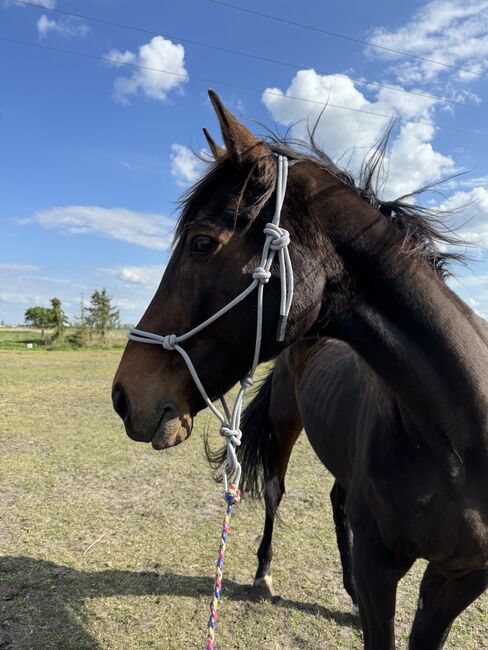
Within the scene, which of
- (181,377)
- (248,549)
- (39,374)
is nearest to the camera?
(181,377)

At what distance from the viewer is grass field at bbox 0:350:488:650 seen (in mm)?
2844

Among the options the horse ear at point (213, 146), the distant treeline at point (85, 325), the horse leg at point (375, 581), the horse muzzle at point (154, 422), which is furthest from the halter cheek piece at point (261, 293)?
the distant treeline at point (85, 325)

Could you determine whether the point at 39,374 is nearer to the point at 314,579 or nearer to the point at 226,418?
the point at 314,579

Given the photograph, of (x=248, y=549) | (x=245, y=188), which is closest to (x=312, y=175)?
(x=245, y=188)

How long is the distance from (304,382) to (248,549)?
1.73 metres

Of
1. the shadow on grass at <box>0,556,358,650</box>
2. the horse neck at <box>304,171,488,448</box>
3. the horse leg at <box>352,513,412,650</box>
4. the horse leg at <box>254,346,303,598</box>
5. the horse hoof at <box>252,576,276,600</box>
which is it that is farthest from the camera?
the horse leg at <box>254,346,303,598</box>

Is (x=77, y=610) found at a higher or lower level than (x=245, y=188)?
lower

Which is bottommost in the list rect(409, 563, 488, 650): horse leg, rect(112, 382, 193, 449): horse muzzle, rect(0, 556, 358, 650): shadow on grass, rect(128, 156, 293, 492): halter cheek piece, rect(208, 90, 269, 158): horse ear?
rect(0, 556, 358, 650): shadow on grass

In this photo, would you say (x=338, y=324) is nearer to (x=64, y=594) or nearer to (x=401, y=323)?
(x=401, y=323)

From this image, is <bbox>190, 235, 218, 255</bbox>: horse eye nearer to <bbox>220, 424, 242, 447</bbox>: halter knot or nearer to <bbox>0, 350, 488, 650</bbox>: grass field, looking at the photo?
<bbox>220, 424, 242, 447</bbox>: halter knot

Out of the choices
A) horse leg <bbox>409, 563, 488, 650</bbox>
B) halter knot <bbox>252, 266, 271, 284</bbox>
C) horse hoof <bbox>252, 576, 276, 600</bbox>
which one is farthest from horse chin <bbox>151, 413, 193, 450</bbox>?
horse hoof <bbox>252, 576, 276, 600</bbox>

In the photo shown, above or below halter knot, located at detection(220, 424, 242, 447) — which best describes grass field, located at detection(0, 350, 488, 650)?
below

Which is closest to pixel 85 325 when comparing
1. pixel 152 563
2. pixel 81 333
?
pixel 81 333

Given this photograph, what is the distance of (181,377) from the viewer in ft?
4.63
